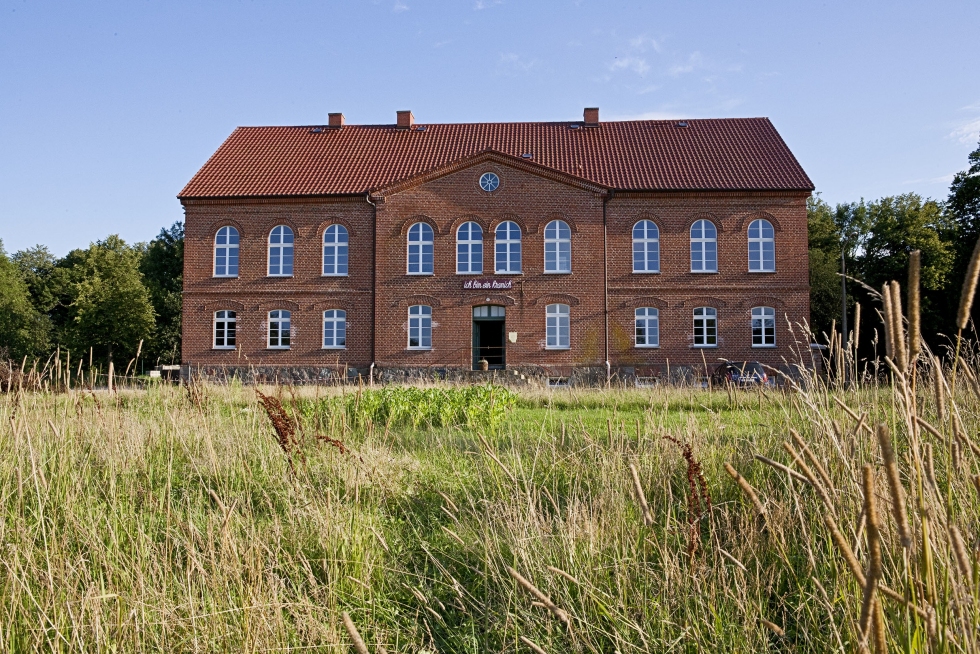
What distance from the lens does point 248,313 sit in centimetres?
2738

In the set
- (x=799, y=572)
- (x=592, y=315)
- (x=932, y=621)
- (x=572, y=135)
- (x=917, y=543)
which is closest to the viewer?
(x=932, y=621)

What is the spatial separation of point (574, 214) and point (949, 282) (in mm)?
20106

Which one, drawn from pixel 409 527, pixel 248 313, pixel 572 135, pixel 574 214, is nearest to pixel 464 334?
pixel 574 214

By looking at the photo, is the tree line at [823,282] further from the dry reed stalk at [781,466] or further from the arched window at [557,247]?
the dry reed stalk at [781,466]

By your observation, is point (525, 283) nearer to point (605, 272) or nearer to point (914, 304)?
point (605, 272)

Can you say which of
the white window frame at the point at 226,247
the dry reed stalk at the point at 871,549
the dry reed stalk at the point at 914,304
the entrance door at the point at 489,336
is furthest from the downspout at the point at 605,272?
the dry reed stalk at the point at 871,549

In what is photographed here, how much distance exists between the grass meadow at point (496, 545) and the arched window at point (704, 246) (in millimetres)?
20959

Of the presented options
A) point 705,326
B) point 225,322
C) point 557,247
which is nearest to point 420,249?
point 557,247

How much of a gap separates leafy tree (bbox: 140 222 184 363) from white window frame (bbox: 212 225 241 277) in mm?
14418

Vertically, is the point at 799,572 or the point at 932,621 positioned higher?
the point at 932,621

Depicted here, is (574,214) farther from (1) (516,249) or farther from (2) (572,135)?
(2) (572,135)

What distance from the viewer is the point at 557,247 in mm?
26781

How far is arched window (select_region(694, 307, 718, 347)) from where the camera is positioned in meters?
26.3

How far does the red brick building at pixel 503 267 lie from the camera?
26.3 m
